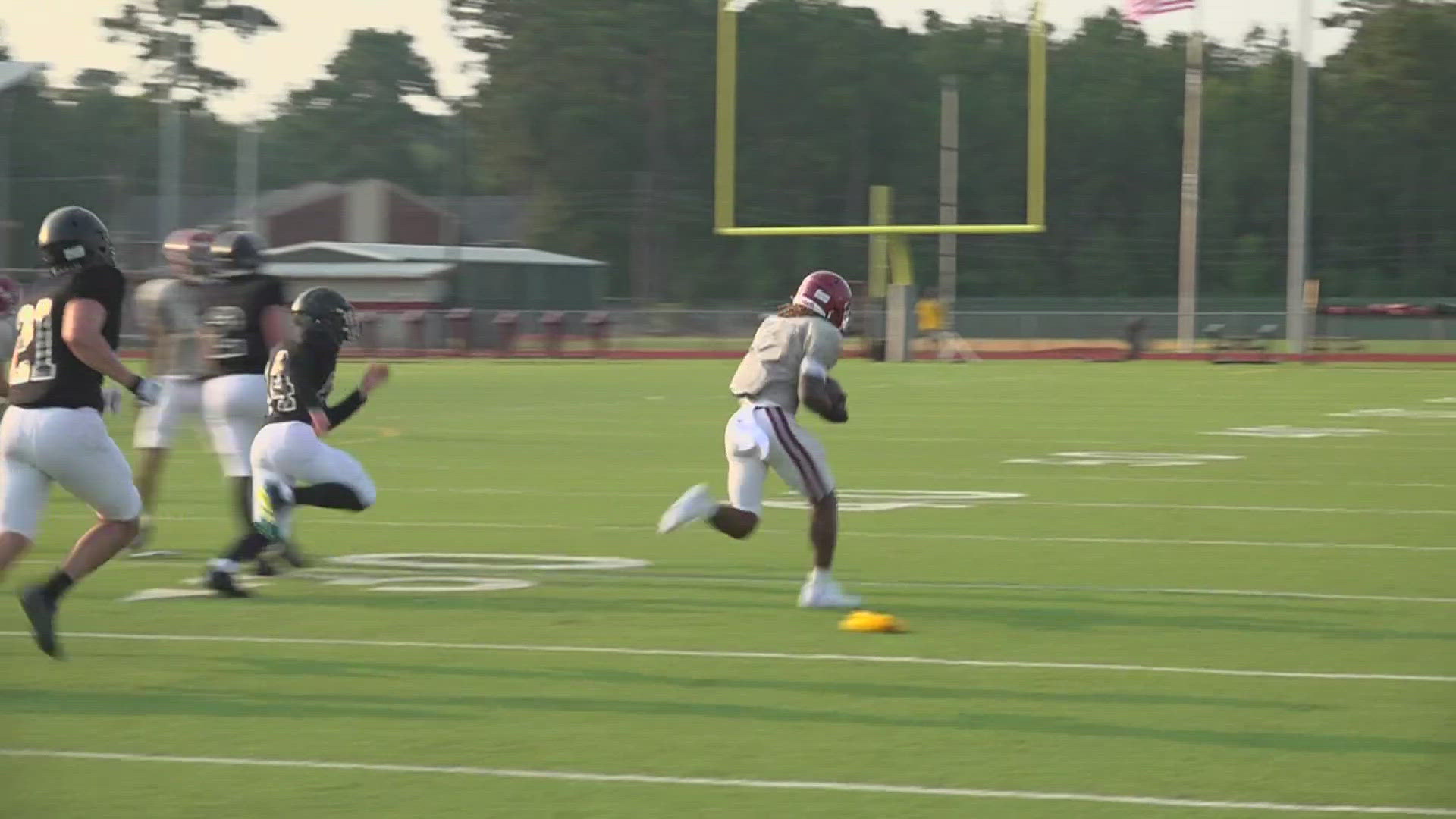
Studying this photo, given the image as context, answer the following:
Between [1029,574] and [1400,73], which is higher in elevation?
[1400,73]

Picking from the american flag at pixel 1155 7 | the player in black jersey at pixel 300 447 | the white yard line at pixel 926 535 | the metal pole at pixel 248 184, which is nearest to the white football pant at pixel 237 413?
the player in black jersey at pixel 300 447

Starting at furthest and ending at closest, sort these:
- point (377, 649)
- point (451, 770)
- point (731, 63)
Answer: point (731, 63)
point (377, 649)
point (451, 770)

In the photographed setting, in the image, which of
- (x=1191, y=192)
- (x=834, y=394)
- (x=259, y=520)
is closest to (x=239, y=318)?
(x=259, y=520)

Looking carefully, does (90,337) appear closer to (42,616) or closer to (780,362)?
(42,616)

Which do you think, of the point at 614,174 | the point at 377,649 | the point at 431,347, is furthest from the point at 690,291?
the point at 377,649

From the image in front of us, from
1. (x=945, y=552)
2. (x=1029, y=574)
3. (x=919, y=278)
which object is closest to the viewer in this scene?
(x=1029, y=574)

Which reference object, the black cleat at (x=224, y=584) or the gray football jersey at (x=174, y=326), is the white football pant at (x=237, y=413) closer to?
the black cleat at (x=224, y=584)

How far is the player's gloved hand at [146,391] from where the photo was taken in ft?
29.1

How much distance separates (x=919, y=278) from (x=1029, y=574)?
5743 centimetres

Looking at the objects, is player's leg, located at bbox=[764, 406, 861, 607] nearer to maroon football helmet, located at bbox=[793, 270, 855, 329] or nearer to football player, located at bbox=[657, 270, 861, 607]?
football player, located at bbox=[657, 270, 861, 607]

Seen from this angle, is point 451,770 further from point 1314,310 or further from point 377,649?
point 1314,310

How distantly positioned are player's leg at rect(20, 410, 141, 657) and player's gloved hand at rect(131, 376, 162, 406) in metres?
0.18

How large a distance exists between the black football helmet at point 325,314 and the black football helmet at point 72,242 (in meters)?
2.03

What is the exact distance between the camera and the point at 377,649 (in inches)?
363
